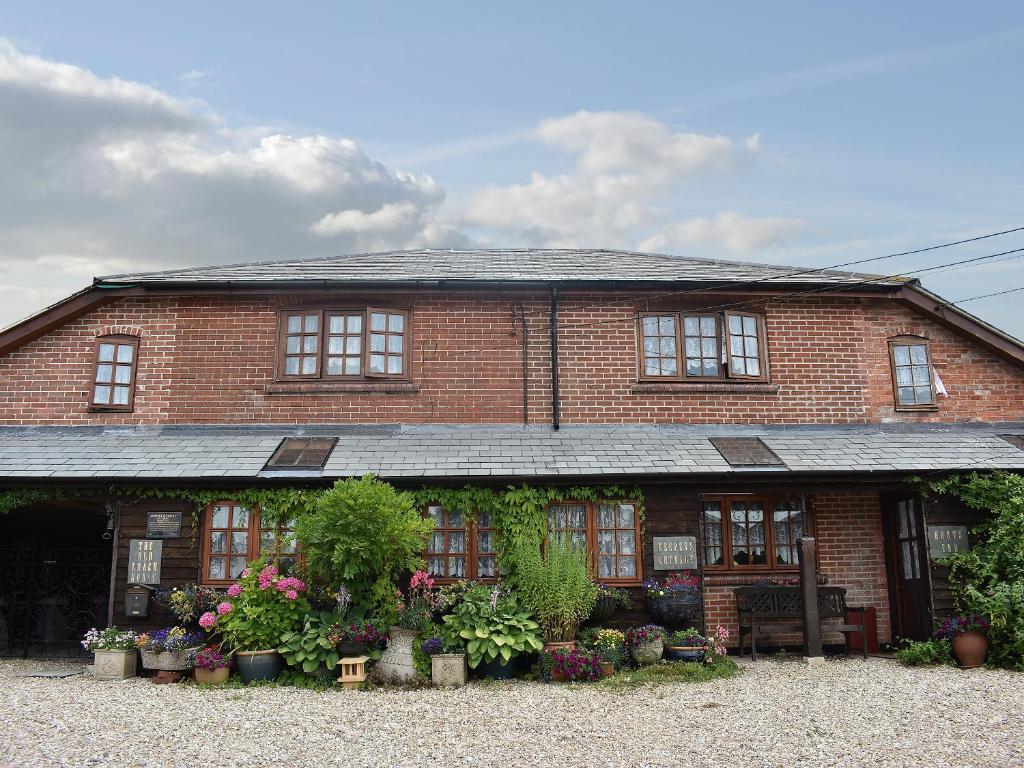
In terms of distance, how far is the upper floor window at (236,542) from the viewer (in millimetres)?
11469

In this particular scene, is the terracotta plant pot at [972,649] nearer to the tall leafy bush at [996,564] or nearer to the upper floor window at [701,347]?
the tall leafy bush at [996,564]

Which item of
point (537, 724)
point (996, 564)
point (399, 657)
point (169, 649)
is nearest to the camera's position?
point (537, 724)

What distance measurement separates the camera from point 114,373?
13.1m

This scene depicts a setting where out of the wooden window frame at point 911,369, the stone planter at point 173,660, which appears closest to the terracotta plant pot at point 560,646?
the stone planter at point 173,660

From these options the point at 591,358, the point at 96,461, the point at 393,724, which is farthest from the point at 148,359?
the point at 393,724

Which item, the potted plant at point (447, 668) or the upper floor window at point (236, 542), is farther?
the upper floor window at point (236, 542)

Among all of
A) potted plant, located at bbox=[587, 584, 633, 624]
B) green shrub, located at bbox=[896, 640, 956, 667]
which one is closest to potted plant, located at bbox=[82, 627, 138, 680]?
potted plant, located at bbox=[587, 584, 633, 624]

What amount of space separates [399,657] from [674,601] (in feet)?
11.7

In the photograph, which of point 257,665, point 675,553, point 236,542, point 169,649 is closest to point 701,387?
point 675,553

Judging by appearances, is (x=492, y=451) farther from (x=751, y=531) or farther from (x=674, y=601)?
(x=751, y=531)

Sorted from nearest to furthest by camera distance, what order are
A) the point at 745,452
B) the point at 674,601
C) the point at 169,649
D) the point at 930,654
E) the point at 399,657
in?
the point at 399,657 → the point at 169,649 → the point at 930,654 → the point at 674,601 → the point at 745,452

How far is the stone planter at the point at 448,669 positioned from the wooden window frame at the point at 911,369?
8100 millimetres

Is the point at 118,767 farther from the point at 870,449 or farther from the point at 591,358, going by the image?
the point at 870,449

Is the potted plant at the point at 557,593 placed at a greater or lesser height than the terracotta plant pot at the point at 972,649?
greater
